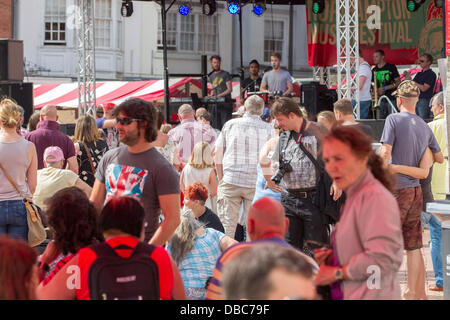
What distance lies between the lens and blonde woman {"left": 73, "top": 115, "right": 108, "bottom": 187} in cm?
845

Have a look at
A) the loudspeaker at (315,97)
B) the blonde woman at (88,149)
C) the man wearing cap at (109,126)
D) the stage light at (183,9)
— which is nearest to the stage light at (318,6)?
the stage light at (183,9)

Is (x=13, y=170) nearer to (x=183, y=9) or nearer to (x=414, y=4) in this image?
(x=183, y=9)

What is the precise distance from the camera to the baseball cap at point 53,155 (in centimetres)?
740

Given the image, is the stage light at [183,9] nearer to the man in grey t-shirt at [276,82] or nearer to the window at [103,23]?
the man in grey t-shirt at [276,82]

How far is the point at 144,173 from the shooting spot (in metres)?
4.57

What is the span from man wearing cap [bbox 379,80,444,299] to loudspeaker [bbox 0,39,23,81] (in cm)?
764

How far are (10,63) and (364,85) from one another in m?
6.71

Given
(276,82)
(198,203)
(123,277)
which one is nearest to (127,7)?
(276,82)

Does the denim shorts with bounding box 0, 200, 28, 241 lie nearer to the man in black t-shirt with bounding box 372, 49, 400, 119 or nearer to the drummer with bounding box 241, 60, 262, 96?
the man in black t-shirt with bounding box 372, 49, 400, 119

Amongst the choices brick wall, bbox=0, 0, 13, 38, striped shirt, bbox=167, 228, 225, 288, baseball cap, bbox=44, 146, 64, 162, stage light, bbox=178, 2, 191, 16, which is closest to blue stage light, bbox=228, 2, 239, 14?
stage light, bbox=178, 2, 191, 16

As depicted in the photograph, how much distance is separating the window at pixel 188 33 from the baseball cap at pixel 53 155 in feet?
81.5

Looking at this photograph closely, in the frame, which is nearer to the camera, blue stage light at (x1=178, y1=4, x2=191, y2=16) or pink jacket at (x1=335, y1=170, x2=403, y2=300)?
pink jacket at (x1=335, y1=170, x2=403, y2=300)
